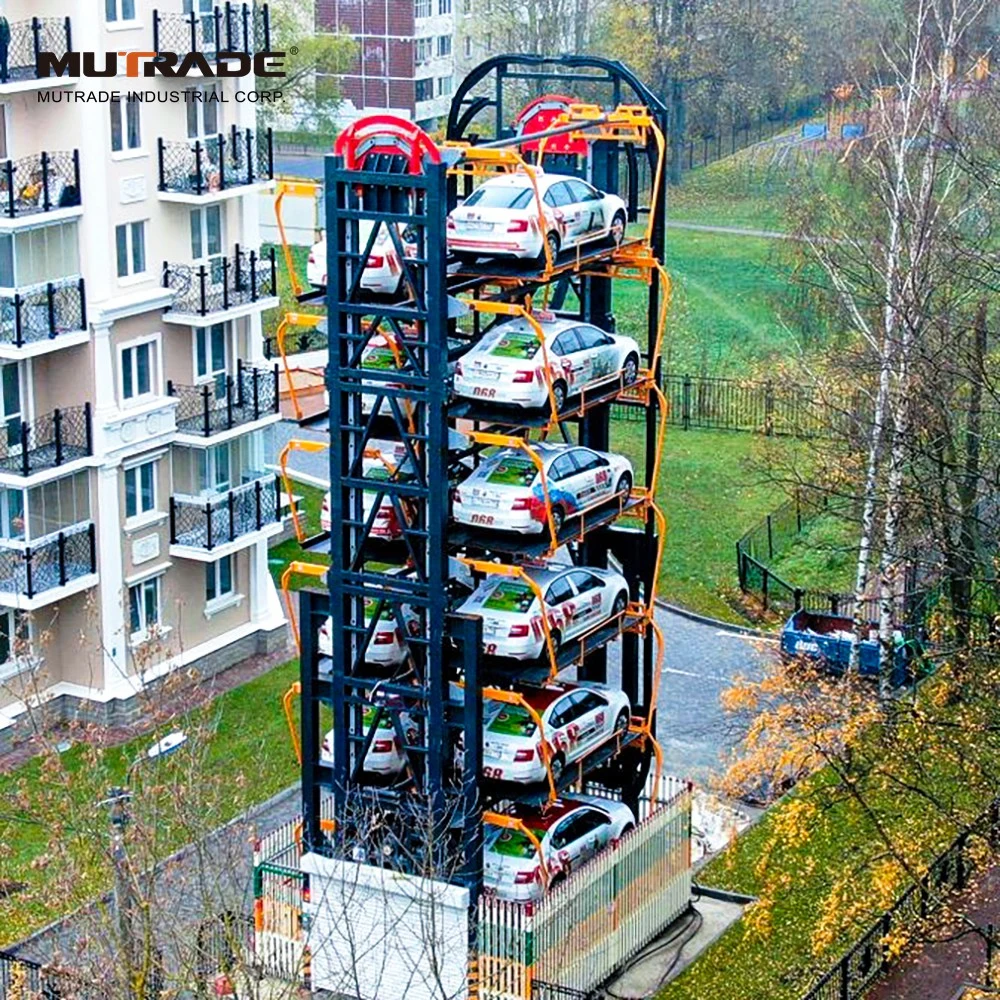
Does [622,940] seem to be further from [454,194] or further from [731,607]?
[731,607]

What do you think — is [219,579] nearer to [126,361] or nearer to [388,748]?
[126,361]

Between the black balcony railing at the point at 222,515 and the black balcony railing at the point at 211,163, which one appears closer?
the black balcony railing at the point at 211,163

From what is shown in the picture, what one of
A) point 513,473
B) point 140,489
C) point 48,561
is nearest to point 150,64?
point 140,489

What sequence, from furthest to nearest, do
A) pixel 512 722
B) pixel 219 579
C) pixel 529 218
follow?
1. pixel 219 579
2. pixel 512 722
3. pixel 529 218

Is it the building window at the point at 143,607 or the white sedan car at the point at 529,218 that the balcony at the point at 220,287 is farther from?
the white sedan car at the point at 529,218

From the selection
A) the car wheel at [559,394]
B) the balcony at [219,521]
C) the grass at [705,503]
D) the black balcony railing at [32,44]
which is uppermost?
the black balcony railing at [32,44]

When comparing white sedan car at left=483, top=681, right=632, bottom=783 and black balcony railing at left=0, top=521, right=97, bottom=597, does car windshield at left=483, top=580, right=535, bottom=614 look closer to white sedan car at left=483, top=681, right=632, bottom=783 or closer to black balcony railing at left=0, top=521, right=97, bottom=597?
white sedan car at left=483, top=681, right=632, bottom=783

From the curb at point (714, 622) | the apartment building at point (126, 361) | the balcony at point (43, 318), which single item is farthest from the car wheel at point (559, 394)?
the curb at point (714, 622)
